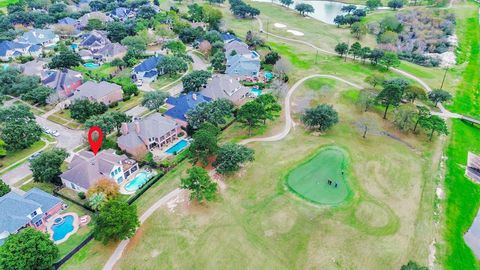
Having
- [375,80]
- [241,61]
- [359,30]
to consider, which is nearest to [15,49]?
[241,61]

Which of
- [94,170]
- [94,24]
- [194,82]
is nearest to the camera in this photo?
[94,170]

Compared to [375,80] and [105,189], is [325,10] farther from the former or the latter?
[105,189]

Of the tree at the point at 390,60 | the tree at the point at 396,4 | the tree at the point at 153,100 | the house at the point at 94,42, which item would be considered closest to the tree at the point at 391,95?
the tree at the point at 390,60

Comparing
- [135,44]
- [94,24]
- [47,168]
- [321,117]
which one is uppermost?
[94,24]

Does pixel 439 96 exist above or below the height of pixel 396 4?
below

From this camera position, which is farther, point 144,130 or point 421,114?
point 421,114

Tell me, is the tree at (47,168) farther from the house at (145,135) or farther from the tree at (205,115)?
the tree at (205,115)

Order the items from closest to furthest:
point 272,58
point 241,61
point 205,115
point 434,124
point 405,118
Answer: point 434,124, point 205,115, point 405,118, point 241,61, point 272,58
